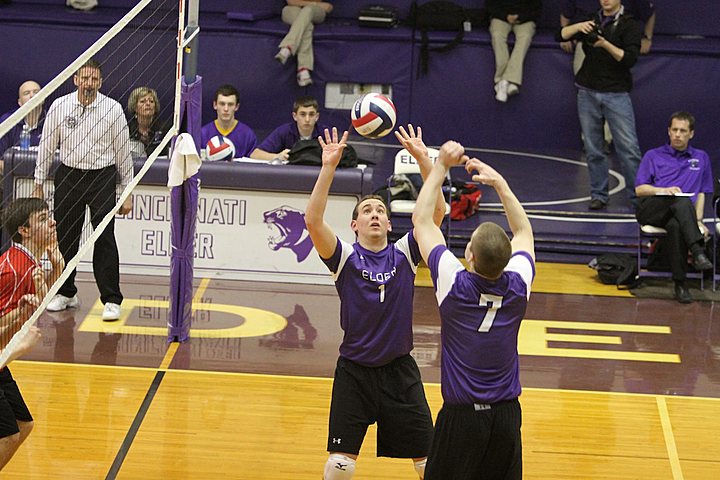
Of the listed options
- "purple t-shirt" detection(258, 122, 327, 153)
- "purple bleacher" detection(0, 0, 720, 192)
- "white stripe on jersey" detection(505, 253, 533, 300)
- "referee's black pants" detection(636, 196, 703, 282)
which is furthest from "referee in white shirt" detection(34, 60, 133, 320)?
"purple bleacher" detection(0, 0, 720, 192)


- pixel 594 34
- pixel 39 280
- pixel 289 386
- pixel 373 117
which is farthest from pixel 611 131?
pixel 39 280

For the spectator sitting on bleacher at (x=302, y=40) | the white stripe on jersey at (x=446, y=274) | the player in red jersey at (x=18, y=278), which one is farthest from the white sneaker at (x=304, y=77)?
the white stripe on jersey at (x=446, y=274)

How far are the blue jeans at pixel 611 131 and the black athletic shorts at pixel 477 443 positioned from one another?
26.1ft

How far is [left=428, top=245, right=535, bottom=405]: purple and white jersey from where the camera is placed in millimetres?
6184

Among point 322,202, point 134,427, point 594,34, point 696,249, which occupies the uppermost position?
point 594,34

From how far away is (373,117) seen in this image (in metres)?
8.14

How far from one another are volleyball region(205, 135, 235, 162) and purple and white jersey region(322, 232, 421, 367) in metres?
5.23

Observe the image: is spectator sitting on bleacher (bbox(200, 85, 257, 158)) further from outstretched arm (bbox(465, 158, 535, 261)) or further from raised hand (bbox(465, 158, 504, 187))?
raised hand (bbox(465, 158, 504, 187))

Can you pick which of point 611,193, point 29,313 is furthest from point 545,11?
point 29,313

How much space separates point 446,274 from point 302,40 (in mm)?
11398

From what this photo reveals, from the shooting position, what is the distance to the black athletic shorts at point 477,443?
6234 millimetres

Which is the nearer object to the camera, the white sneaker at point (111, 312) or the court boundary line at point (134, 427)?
the court boundary line at point (134, 427)

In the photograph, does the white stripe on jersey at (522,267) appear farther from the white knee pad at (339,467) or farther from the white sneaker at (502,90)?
the white sneaker at (502,90)

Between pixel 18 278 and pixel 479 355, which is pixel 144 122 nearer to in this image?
pixel 18 278
